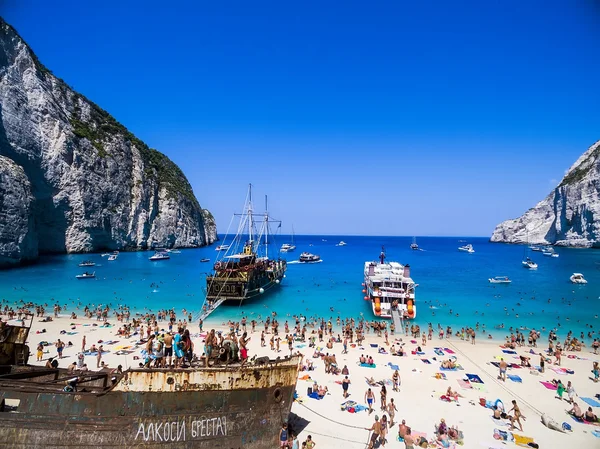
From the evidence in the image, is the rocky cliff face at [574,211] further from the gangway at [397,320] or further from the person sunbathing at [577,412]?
the person sunbathing at [577,412]


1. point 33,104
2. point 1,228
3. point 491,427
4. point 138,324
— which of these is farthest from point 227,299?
point 33,104

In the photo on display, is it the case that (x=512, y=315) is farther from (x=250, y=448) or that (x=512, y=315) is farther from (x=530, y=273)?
(x=530, y=273)

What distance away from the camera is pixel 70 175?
8112 cm

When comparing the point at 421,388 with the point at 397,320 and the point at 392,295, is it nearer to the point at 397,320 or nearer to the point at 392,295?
the point at 397,320

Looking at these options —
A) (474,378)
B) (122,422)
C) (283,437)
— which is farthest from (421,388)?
(122,422)

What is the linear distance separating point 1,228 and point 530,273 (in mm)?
106946

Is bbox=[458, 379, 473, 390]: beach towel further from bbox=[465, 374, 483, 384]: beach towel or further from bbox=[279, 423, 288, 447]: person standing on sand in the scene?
bbox=[279, 423, 288, 447]: person standing on sand

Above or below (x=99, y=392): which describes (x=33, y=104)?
above

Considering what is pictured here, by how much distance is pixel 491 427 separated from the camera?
1412 centimetres

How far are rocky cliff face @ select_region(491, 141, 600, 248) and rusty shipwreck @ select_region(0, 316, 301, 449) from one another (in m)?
136

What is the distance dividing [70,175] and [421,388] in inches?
3547

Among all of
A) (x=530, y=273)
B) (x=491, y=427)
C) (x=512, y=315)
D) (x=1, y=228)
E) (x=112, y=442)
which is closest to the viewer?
(x=112, y=442)

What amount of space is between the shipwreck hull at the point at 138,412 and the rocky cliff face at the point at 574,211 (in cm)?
13617

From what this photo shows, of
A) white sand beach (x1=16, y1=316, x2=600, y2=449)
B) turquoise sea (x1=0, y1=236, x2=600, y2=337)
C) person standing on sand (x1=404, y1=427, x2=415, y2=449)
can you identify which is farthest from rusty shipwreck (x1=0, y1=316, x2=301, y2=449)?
turquoise sea (x1=0, y1=236, x2=600, y2=337)
